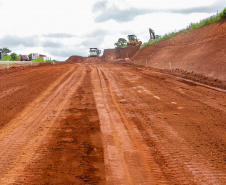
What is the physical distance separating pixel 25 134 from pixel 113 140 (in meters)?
2.28

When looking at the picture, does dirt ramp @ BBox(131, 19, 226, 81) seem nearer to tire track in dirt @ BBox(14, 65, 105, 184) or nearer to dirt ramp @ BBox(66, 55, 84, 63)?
tire track in dirt @ BBox(14, 65, 105, 184)

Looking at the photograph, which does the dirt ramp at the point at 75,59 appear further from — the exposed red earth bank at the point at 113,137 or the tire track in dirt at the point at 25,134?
the tire track in dirt at the point at 25,134

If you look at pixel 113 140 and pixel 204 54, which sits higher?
pixel 204 54

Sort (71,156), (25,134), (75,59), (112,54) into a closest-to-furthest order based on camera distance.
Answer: (71,156), (25,134), (75,59), (112,54)

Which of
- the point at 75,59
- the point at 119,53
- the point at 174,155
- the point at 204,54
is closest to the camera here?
the point at 174,155

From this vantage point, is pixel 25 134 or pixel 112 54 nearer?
pixel 25 134

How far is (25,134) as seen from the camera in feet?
18.0

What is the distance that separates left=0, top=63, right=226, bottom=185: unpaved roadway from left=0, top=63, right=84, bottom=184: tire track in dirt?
0.02 meters

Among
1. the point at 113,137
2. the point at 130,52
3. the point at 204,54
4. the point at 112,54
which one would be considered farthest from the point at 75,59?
the point at 113,137

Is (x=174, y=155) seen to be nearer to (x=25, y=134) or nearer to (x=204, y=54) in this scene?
(x=25, y=134)

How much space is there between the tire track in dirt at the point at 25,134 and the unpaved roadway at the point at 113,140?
2cm

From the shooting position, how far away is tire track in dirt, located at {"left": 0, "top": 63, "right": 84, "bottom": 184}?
390cm

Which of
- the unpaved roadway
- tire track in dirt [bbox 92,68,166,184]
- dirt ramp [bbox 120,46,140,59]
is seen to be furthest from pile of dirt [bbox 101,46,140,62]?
tire track in dirt [bbox 92,68,166,184]


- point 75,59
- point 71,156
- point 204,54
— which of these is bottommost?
point 71,156
